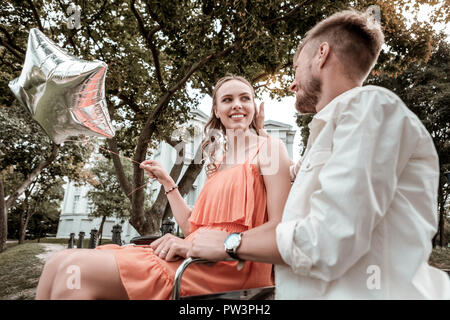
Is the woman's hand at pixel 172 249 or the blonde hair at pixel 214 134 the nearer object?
the woman's hand at pixel 172 249

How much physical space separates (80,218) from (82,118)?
44744 millimetres

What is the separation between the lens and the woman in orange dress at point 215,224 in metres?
1.45

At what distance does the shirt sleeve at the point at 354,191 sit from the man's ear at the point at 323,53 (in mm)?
477

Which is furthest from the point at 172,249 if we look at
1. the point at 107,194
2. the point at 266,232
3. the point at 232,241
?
the point at 107,194

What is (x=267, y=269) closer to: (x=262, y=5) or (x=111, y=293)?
(x=111, y=293)

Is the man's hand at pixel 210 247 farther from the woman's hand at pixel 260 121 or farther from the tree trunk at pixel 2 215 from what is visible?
the tree trunk at pixel 2 215

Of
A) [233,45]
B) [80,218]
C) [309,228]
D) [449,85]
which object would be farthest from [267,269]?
[80,218]

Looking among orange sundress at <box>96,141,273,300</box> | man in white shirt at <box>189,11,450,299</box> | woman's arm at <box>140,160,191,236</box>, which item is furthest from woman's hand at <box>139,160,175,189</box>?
man in white shirt at <box>189,11,450,299</box>

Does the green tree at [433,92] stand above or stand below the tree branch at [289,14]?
above

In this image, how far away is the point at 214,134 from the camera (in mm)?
2805

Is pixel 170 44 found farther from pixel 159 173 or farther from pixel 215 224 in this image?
pixel 215 224

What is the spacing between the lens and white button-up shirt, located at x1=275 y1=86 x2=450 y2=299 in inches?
40.1

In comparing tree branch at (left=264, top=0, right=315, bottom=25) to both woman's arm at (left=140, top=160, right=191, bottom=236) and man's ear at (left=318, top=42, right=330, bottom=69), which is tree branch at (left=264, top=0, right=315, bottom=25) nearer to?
woman's arm at (left=140, top=160, right=191, bottom=236)

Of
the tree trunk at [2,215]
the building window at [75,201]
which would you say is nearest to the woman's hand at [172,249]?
the tree trunk at [2,215]
